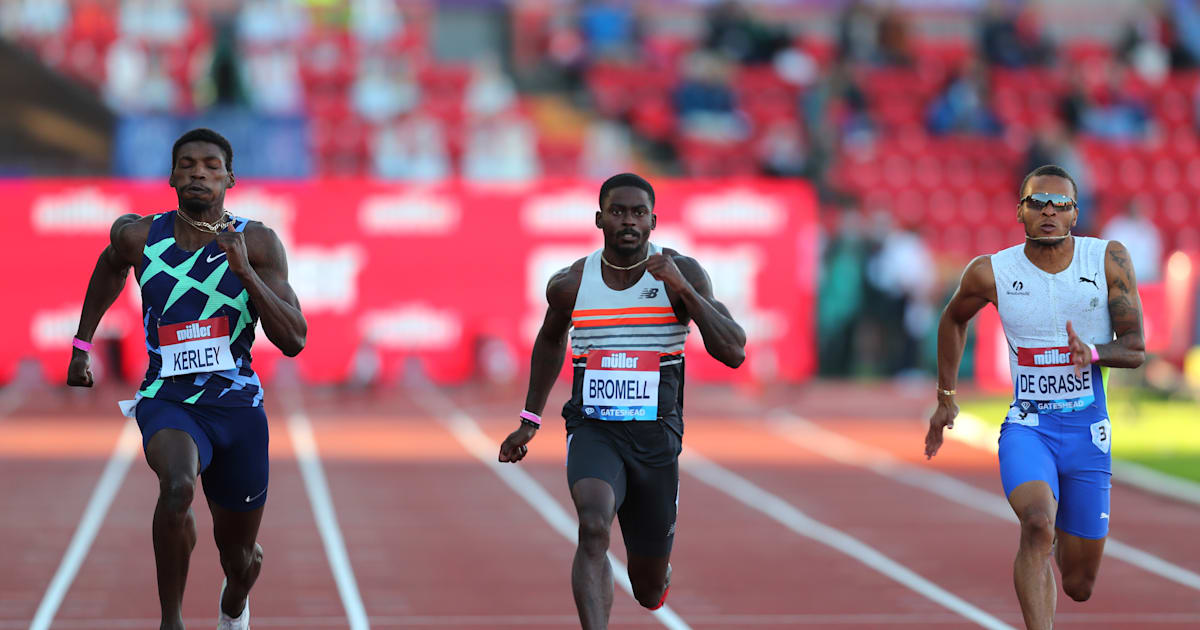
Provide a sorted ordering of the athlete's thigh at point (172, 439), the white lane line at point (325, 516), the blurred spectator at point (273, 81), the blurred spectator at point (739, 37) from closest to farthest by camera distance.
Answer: the athlete's thigh at point (172, 439), the white lane line at point (325, 516), the blurred spectator at point (273, 81), the blurred spectator at point (739, 37)

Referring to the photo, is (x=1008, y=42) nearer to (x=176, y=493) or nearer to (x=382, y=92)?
(x=382, y=92)

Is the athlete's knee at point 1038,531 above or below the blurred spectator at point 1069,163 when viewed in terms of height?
below

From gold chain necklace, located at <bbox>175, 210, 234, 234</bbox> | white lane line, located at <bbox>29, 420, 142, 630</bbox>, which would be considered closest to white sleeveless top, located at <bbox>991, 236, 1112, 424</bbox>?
gold chain necklace, located at <bbox>175, 210, 234, 234</bbox>

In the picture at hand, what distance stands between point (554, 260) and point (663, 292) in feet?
56.4

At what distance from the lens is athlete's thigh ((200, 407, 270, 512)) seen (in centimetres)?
692

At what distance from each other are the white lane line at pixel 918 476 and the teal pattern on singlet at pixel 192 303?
18.3 feet

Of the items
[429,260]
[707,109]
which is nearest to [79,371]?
[429,260]

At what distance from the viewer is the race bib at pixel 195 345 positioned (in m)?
6.83

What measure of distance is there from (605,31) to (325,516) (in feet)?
55.0

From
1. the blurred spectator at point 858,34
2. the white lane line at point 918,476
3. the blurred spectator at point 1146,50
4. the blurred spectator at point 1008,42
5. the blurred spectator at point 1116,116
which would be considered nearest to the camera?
the white lane line at point 918,476

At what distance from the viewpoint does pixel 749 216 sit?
24344 mm

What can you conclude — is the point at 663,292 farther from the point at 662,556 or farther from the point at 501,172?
Result: the point at 501,172

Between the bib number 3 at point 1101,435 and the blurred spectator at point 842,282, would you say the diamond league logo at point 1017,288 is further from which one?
the blurred spectator at point 842,282

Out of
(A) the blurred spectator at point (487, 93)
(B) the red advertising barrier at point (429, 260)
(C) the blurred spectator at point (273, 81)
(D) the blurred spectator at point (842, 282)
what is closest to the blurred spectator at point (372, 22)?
(C) the blurred spectator at point (273, 81)
